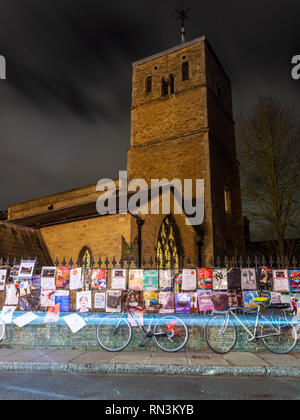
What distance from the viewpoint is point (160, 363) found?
5.65 meters

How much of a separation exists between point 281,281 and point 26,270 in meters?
6.30

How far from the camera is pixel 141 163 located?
24438 mm

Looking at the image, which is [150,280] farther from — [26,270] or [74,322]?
[26,270]

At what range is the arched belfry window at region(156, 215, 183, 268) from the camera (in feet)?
51.7

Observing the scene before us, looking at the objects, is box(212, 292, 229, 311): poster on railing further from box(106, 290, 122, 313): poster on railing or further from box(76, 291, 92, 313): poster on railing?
box(76, 291, 92, 313): poster on railing

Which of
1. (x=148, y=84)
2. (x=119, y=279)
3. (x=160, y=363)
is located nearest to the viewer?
(x=160, y=363)

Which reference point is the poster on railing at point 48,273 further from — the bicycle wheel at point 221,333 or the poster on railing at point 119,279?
the bicycle wheel at point 221,333

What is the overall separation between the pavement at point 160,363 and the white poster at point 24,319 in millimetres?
934

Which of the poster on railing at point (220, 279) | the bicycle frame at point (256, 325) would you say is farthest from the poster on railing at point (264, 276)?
the bicycle frame at point (256, 325)

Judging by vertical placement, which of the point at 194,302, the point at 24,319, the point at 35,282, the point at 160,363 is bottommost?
the point at 160,363

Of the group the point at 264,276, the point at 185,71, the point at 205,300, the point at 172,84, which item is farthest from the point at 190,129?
the point at 205,300

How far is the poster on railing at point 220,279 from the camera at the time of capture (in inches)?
304
